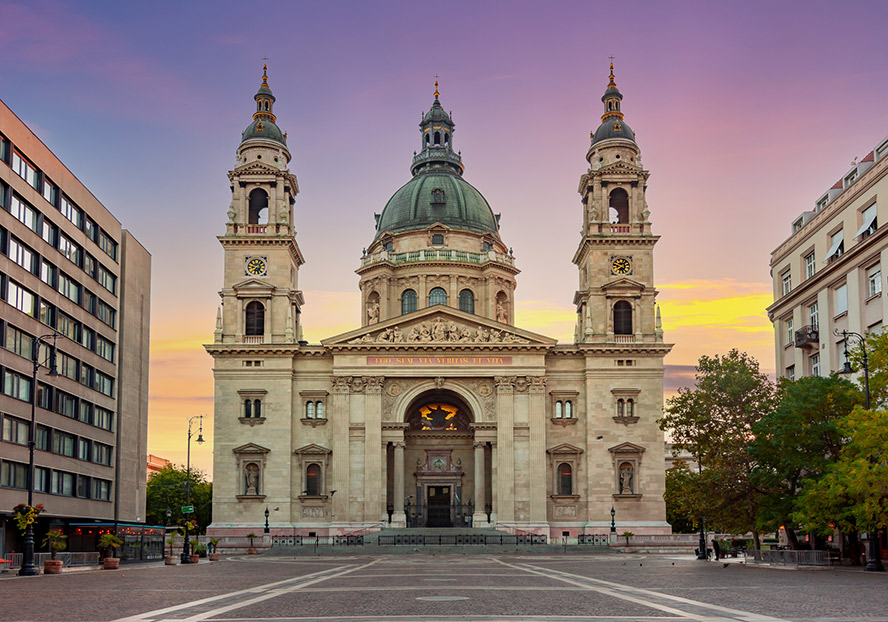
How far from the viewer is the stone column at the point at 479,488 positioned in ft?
260

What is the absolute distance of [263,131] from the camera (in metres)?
86.2

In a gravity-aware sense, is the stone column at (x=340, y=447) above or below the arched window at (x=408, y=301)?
below

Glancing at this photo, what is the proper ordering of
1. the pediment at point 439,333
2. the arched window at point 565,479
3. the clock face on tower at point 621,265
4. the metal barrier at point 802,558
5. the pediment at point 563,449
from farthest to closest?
1. the clock face on tower at point 621,265
2. the arched window at point 565,479
3. the pediment at point 563,449
4. the pediment at point 439,333
5. the metal barrier at point 802,558

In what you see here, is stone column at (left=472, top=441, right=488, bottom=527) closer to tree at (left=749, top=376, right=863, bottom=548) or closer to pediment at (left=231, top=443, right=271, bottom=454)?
pediment at (left=231, top=443, right=271, bottom=454)

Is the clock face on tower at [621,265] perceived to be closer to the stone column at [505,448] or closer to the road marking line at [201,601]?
the stone column at [505,448]

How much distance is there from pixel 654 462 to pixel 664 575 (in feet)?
153

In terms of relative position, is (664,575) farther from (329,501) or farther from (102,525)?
(329,501)

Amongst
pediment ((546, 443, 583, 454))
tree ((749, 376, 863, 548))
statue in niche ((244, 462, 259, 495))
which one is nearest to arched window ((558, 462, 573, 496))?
pediment ((546, 443, 583, 454))

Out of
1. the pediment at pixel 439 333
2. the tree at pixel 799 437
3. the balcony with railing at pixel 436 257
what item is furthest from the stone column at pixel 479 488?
the tree at pixel 799 437

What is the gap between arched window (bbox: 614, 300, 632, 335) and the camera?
84750mm

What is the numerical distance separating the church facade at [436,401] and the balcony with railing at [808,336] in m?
23.5

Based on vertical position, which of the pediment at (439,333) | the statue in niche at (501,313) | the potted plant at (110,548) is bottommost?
the potted plant at (110,548)

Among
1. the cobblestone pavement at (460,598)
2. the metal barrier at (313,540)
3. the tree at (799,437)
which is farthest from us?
the metal barrier at (313,540)

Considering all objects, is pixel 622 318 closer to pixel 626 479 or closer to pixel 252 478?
pixel 626 479
